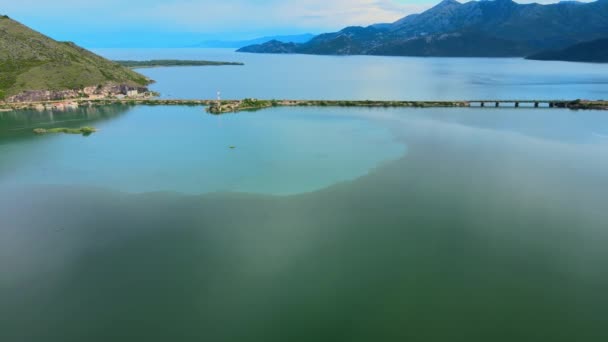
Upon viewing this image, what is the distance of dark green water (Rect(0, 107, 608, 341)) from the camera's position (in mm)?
14703

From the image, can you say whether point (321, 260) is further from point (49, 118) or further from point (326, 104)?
point (49, 118)

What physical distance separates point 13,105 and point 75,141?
120 feet

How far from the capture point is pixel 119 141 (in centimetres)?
4503

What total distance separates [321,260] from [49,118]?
6248 centimetres

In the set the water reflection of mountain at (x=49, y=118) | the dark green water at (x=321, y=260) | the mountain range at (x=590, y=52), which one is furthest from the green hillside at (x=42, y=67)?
the mountain range at (x=590, y=52)

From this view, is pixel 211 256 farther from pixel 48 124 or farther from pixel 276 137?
pixel 48 124

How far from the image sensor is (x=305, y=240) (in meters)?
20.9

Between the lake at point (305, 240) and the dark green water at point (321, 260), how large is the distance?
86mm

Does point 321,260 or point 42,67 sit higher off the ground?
point 42,67

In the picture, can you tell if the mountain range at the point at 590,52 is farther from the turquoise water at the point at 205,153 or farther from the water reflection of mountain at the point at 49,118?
the water reflection of mountain at the point at 49,118

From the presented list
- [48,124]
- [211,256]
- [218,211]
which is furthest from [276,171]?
[48,124]

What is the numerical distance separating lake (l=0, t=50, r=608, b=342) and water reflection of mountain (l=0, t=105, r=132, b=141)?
9.06 m

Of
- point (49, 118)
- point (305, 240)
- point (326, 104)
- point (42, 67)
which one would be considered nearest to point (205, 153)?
point (305, 240)

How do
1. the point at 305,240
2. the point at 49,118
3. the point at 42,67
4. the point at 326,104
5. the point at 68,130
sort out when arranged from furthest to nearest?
1. the point at 42,67
2. the point at 326,104
3. the point at 49,118
4. the point at 68,130
5. the point at 305,240
